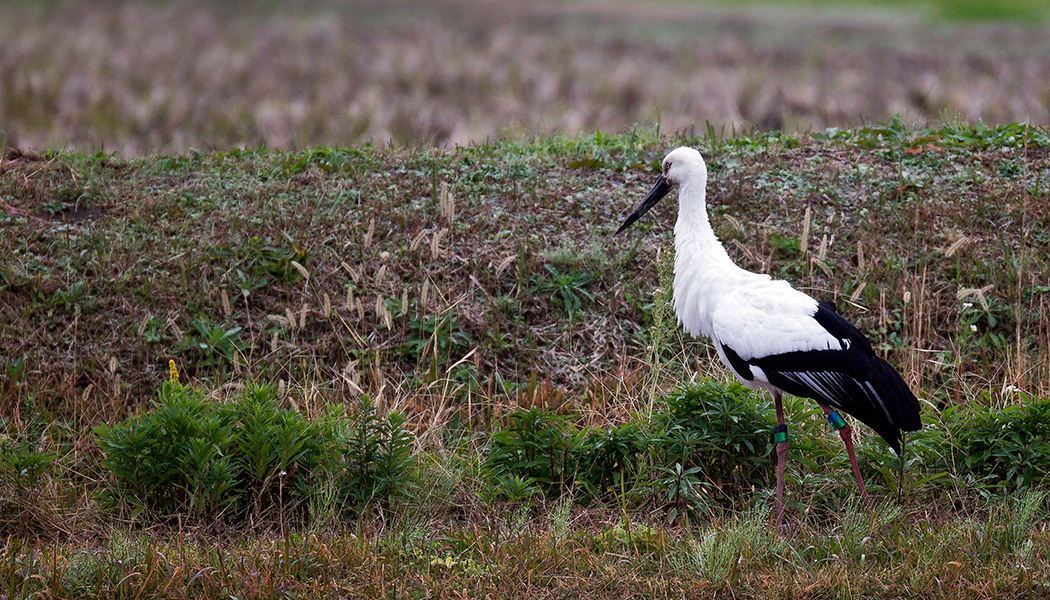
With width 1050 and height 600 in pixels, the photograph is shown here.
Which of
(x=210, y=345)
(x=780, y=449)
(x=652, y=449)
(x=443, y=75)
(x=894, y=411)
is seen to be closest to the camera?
(x=894, y=411)

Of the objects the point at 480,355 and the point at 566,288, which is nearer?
the point at 480,355

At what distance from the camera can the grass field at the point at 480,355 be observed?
4570mm

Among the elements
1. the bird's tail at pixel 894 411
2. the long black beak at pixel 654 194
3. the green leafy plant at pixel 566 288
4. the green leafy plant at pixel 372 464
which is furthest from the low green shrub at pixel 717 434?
the green leafy plant at pixel 566 288

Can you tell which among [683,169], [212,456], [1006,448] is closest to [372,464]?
[212,456]

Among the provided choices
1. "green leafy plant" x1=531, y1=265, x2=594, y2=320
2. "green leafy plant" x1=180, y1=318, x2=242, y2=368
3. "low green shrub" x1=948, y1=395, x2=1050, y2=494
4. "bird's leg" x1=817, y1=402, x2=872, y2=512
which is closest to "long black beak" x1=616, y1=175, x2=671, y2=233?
"green leafy plant" x1=531, y1=265, x2=594, y2=320

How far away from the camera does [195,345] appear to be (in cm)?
695

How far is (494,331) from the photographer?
23.6 ft

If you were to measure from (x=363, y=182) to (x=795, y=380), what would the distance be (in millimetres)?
4527

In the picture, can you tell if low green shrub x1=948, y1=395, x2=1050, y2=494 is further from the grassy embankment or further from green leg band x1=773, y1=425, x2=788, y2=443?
green leg band x1=773, y1=425, x2=788, y2=443

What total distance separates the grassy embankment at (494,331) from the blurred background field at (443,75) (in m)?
1.42

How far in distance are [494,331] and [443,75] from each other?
8414 mm

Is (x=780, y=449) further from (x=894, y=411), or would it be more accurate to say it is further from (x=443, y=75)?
(x=443, y=75)

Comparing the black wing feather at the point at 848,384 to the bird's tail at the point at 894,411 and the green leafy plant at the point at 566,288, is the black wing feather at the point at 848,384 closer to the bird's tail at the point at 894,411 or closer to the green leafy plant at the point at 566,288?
the bird's tail at the point at 894,411

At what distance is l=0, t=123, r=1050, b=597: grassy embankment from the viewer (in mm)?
4484
